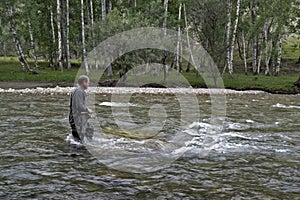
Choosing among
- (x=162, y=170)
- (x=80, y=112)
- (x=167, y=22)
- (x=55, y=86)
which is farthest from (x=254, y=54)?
(x=162, y=170)

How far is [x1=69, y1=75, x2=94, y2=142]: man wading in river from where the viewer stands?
42.3 ft

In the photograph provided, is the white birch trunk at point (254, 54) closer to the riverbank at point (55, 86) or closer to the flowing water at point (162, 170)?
the riverbank at point (55, 86)

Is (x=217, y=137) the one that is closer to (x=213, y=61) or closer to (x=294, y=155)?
(x=294, y=155)

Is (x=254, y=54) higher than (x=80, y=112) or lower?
higher

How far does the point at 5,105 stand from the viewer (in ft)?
81.0

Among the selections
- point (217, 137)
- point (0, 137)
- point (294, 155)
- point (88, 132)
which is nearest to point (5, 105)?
point (0, 137)

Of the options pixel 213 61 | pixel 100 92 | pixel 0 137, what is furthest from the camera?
pixel 213 61

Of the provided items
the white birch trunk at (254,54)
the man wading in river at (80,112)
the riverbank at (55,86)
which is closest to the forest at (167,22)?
the white birch trunk at (254,54)

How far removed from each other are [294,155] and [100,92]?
954 inches

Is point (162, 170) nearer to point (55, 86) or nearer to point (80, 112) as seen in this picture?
point (80, 112)

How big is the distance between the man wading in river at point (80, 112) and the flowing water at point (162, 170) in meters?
0.60

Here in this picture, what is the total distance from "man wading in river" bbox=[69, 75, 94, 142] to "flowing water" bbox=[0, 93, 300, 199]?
0.60 metres

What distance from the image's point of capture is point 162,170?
11000 mm

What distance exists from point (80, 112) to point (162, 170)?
375 cm
